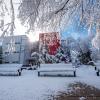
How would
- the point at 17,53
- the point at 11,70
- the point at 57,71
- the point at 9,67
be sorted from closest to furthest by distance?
the point at 57,71 → the point at 11,70 → the point at 9,67 → the point at 17,53

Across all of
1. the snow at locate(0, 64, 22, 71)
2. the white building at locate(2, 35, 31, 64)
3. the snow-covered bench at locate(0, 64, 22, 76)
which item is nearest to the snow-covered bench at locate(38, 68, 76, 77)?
the snow-covered bench at locate(0, 64, 22, 76)

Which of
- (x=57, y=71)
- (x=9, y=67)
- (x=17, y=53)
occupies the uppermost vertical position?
(x=17, y=53)

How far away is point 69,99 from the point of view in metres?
8.33

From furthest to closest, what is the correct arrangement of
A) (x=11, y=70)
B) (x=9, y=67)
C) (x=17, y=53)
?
(x=17, y=53) < (x=9, y=67) < (x=11, y=70)

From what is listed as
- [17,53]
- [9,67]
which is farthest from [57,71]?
[17,53]

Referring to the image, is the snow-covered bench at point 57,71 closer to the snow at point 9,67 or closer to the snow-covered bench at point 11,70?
the snow-covered bench at point 11,70

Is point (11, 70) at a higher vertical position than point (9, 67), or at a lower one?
lower

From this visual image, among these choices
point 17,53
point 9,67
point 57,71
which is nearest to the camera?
point 57,71

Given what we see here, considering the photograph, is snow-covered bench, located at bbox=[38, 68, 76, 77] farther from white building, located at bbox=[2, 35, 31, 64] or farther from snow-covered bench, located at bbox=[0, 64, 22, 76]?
white building, located at bbox=[2, 35, 31, 64]

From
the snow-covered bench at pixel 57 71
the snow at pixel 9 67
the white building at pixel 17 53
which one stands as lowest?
the snow-covered bench at pixel 57 71

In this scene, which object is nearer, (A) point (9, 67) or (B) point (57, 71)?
(B) point (57, 71)

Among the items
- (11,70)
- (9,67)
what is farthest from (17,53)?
(11,70)

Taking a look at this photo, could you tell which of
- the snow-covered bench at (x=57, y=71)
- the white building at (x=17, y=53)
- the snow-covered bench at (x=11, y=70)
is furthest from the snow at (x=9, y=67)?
the white building at (x=17, y=53)

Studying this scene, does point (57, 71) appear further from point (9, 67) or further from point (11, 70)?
point (9, 67)
